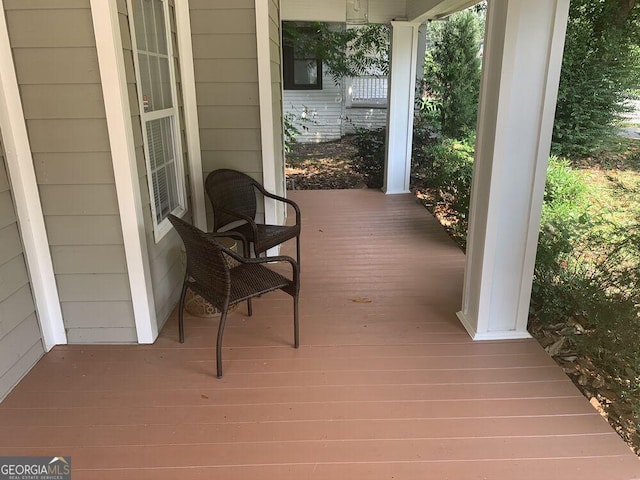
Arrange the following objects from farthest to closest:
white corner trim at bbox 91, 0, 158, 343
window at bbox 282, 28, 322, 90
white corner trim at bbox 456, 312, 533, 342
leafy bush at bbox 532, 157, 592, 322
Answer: window at bbox 282, 28, 322, 90 < leafy bush at bbox 532, 157, 592, 322 < white corner trim at bbox 456, 312, 533, 342 < white corner trim at bbox 91, 0, 158, 343

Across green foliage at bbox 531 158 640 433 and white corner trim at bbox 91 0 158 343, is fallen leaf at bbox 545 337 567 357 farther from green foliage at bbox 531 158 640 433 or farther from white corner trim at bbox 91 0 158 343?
white corner trim at bbox 91 0 158 343

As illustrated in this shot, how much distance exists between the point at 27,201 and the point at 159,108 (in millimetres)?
931

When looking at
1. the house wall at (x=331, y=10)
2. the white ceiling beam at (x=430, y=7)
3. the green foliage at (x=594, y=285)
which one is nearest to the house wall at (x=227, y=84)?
the white ceiling beam at (x=430, y=7)

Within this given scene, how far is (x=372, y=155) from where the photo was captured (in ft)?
23.4

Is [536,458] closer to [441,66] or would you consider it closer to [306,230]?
[306,230]

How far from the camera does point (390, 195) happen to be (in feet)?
20.0

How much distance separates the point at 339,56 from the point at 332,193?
2906mm

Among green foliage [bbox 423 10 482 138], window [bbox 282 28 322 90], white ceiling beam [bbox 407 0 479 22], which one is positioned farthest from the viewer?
window [bbox 282 28 322 90]

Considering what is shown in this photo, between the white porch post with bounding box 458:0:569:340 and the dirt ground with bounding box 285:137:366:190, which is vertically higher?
the white porch post with bounding box 458:0:569:340

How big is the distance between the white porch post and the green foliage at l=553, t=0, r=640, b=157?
123 cm

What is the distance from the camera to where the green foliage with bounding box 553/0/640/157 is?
119 inches

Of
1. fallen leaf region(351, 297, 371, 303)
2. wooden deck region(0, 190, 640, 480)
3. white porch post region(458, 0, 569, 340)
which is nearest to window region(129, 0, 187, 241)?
wooden deck region(0, 190, 640, 480)

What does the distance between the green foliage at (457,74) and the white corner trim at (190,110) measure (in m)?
3.79

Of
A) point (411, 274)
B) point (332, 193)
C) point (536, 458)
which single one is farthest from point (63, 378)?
point (332, 193)
